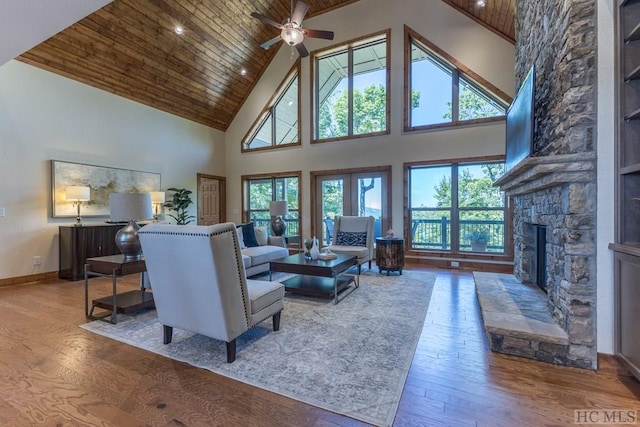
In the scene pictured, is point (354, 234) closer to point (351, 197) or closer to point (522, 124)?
point (351, 197)

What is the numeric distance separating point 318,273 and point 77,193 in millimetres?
4395

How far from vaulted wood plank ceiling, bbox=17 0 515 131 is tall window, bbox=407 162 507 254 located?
249 cm

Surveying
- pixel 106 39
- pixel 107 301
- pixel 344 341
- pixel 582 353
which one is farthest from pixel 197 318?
pixel 106 39

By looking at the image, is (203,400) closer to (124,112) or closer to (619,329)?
(619,329)

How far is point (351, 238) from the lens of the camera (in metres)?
5.31

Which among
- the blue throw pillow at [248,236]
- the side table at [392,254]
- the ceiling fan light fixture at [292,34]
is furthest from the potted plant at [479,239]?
the ceiling fan light fixture at [292,34]

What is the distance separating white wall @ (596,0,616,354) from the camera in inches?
78.2

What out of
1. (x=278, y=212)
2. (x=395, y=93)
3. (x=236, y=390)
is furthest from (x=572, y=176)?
(x=278, y=212)

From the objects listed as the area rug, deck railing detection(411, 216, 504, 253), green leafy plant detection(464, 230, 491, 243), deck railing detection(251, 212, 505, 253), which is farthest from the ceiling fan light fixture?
green leafy plant detection(464, 230, 491, 243)

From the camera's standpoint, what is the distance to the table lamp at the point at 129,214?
116 inches

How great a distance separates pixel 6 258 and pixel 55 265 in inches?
24.0

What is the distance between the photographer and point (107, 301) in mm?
A: 3109

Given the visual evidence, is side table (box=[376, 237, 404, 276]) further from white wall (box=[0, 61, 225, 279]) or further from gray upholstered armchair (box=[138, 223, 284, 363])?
white wall (box=[0, 61, 225, 279])

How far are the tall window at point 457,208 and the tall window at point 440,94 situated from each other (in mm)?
938
